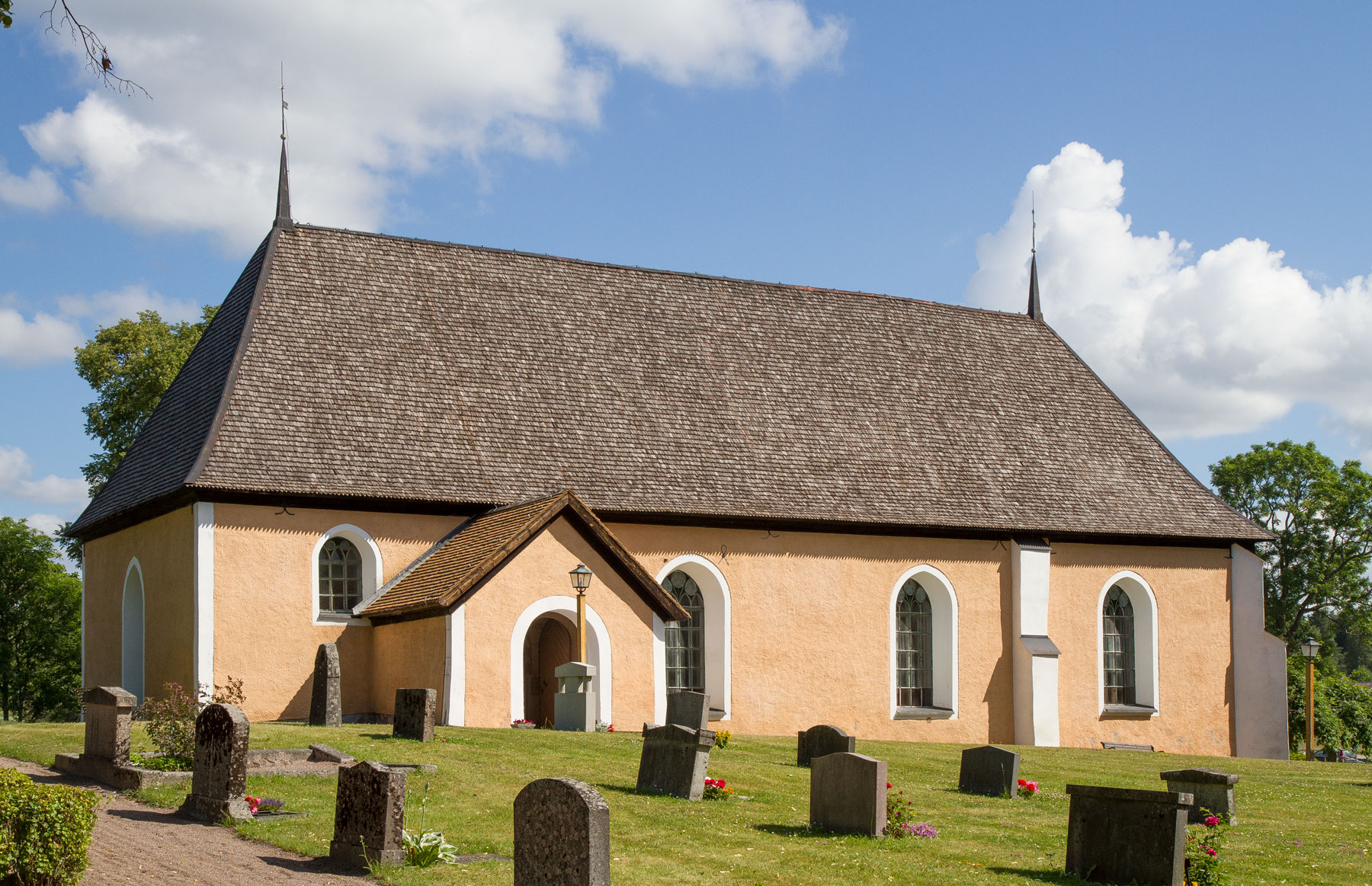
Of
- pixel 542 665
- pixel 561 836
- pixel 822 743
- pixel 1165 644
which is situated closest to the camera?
pixel 561 836

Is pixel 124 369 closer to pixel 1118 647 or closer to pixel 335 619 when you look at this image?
pixel 335 619

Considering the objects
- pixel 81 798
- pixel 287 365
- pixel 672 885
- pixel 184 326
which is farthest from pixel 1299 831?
pixel 184 326

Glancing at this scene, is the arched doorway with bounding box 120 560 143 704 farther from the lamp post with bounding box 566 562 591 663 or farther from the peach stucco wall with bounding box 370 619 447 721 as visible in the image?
the lamp post with bounding box 566 562 591 663

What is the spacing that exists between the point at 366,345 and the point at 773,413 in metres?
8.66

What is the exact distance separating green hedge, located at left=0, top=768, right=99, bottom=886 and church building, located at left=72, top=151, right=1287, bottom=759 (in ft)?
38.8

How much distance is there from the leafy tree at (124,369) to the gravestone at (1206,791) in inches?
1297

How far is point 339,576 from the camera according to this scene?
2408 centimetres

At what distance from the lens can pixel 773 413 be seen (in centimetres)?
2917

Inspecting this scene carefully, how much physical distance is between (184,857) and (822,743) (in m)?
9.24

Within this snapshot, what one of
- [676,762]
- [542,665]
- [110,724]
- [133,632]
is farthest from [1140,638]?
[110,724]

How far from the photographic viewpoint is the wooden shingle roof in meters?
24.5

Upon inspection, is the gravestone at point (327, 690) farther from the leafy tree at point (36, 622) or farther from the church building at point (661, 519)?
the leafy tree at point (36, 622)

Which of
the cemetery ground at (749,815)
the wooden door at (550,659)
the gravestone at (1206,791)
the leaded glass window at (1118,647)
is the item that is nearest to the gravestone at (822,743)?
the cemetery ground at (749,815)

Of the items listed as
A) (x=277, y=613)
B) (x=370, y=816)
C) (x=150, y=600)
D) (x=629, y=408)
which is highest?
(x=629, y=408)
